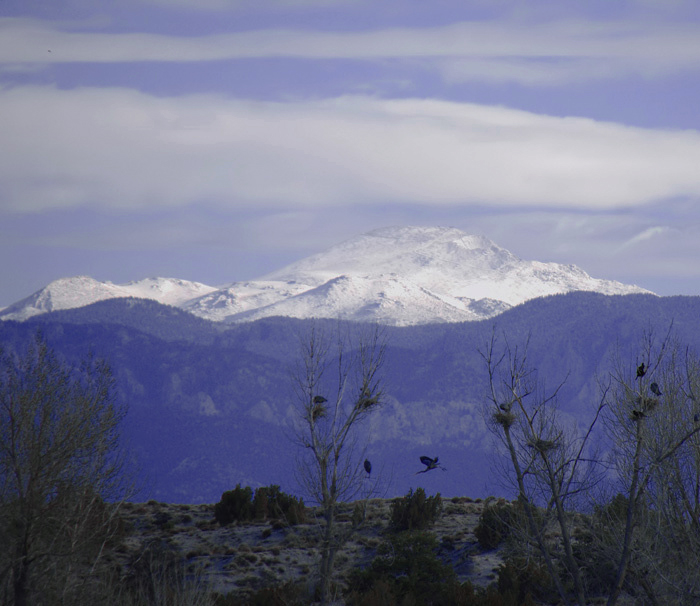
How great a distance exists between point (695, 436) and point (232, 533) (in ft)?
→ 68.7

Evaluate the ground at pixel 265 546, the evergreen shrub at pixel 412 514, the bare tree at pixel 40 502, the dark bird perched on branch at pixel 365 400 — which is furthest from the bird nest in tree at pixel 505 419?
the evergreen shrub at pixel 412 514

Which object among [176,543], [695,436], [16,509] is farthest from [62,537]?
[695,436]

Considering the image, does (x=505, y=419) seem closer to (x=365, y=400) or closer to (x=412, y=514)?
(x=365, y=400)

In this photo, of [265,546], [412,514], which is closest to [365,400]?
[265,546]

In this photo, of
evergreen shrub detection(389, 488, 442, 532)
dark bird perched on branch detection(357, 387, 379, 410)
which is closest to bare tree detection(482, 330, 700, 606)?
dark bird perched on branch detection(357, 387, 379, 410)

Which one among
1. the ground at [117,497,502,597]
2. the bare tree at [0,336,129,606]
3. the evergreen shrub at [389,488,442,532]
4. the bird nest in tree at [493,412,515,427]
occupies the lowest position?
the ground at [117,497,502,597]

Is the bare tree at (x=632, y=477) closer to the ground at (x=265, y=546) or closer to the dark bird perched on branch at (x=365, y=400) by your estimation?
the dark bird perched on branch at (x=365, y=400)

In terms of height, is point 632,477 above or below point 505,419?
below

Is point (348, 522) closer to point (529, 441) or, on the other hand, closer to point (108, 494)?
point (108, 494)

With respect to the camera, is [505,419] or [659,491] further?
[659,491]

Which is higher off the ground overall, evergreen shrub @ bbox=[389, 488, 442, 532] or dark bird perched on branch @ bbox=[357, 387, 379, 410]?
dark bird perched on branch @ bbox=[357, 387, 379, 410]

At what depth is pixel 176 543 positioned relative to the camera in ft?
106

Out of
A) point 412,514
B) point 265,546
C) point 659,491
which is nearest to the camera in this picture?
point 659,491

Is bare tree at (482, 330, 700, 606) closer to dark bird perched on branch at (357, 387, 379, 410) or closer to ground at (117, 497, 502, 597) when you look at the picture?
dark bird perched on branch at (357, 387, 379, 410)
